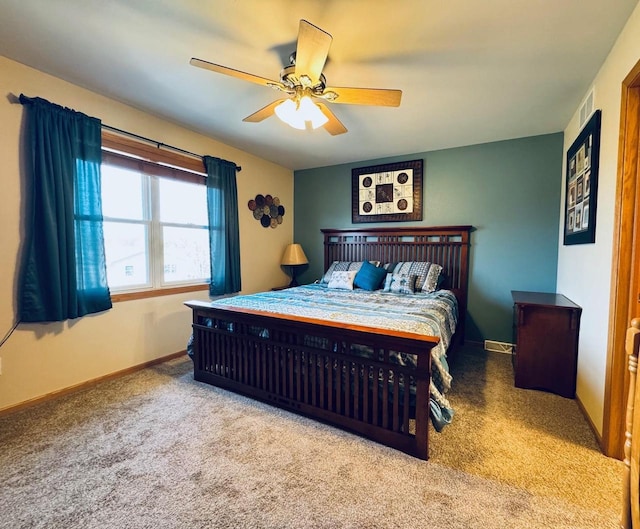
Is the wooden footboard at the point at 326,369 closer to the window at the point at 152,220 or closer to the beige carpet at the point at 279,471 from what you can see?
the beige carpet at the point at 279,471

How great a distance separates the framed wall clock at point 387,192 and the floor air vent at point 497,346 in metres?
1.79

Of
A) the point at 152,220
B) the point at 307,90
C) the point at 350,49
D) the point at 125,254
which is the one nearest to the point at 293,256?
the point at 152,220

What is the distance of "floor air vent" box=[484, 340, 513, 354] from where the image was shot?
3.54 metres

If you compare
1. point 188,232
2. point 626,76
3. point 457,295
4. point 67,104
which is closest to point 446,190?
point 457,295

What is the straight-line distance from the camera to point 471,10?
159 cm

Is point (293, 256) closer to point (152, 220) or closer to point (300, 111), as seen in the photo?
point (152, 220)

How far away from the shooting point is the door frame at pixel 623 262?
1628 mm

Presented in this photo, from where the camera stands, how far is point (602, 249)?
6.33 ft

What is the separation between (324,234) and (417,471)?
139 inches

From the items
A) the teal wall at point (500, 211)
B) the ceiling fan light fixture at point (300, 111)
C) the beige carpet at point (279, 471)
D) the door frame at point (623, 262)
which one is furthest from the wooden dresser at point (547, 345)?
the ceiling fan light fixture at point (300, 111)

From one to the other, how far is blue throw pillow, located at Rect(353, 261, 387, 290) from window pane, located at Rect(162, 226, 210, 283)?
6.10 ft

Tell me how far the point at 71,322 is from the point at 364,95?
2876 millimetres

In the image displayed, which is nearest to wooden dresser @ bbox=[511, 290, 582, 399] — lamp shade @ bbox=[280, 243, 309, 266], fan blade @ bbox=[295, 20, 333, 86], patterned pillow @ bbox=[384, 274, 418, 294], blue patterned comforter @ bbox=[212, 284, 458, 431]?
blue patterned comforter @ bbox=[212, 284, 458, 431]

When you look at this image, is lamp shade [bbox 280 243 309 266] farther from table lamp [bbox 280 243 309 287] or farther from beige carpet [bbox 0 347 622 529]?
beige carpet [bbox 0 347 622 529]
